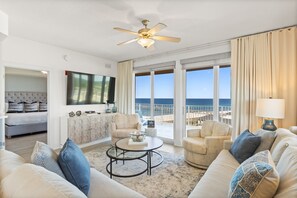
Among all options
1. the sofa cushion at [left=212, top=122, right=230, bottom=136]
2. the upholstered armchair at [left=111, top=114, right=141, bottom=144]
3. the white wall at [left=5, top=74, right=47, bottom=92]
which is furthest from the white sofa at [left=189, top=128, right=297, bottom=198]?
the white wall at [left=5, top=74, right=47, bottom=92]

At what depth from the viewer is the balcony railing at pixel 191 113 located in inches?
157

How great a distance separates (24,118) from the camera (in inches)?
198

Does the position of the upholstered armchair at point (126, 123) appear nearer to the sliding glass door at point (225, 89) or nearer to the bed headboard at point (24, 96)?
the sliding glass door at point (225, 89)

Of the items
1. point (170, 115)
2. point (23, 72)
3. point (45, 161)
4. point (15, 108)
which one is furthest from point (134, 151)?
point (23, 72)

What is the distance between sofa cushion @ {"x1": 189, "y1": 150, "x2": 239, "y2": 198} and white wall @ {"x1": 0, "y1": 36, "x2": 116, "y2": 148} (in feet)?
12.0

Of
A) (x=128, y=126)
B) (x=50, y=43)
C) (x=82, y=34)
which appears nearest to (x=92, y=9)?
(x=82, y=34)

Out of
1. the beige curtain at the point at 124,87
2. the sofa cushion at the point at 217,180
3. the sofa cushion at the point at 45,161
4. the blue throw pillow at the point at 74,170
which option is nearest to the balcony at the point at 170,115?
the beige curtain at the point at 124,87

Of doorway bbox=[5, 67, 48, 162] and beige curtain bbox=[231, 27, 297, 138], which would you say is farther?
doorway bbox=[5, 67, 48, 162]

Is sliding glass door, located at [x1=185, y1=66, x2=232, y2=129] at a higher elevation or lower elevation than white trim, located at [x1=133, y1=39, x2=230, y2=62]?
lower

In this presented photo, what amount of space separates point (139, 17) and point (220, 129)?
Answer: 98.7 inches

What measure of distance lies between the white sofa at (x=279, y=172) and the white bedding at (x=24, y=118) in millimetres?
5587

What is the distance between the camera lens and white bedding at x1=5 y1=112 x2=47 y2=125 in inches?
189

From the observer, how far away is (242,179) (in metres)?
1.15

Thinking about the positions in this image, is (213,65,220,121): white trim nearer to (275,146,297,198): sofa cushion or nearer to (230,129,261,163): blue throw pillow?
(230,129,261,163): blue throw pillow
